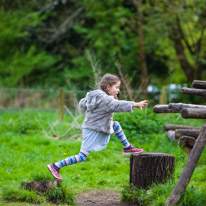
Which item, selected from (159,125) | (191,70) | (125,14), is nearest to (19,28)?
(125,14)

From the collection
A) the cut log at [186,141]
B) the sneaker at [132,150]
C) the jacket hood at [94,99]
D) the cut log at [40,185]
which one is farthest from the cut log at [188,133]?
the cut log at [40,185]

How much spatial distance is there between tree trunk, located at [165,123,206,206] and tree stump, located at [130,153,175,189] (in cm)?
85

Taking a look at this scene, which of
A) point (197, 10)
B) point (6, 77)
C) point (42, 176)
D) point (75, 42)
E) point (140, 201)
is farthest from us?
point (75, 42)

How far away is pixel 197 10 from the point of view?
57.0ft

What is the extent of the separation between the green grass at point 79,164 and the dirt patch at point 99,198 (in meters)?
0.15

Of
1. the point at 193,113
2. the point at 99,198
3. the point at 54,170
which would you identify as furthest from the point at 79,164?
the point at 193,113

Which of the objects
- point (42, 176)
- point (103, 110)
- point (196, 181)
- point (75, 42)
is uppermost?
point (75, 42)

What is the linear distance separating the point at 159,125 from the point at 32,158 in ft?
11.4

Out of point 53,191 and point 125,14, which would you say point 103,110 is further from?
point 125,14

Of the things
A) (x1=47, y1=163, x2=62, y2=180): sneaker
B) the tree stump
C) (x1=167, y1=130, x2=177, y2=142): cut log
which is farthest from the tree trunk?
(x1=167, y1=130, x2=177, y2=142): cut log

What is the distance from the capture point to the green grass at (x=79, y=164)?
4871 mm

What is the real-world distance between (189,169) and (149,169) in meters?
0.96

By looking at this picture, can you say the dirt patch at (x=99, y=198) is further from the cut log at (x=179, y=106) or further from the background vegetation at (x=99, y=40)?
the background vegetation at (x=99, y=40)

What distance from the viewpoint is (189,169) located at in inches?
162
